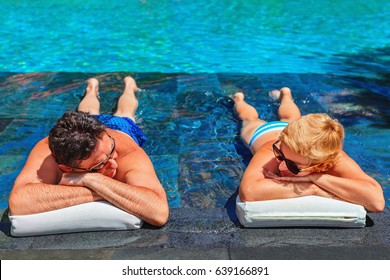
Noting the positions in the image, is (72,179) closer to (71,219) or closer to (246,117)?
(71,219)

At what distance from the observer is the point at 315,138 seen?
3.37 metres

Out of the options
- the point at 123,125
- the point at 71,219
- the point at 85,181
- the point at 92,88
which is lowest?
the point at 92,88

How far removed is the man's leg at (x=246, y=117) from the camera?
5258 mm

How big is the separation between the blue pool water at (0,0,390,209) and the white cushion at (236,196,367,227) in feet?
2.49

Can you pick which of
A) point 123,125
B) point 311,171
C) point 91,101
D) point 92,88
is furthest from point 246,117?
point 311,171

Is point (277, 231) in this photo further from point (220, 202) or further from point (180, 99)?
point (180, 99)

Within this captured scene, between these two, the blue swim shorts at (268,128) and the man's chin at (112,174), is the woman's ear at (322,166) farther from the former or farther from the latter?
the man's chin at (112,174)

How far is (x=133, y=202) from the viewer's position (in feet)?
11.5

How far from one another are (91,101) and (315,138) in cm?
340

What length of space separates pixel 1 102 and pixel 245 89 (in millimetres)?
3347

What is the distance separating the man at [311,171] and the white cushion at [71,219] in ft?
3.10

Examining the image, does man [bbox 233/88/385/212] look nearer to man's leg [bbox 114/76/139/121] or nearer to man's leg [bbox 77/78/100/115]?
man's leg [bbox 114/76/139/121]

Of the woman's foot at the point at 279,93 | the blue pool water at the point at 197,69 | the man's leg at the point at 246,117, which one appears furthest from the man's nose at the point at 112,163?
the woman's foot at the point at 279,93

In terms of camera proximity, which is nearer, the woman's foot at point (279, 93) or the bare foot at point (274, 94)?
the woman's foot at point (279, 93)
